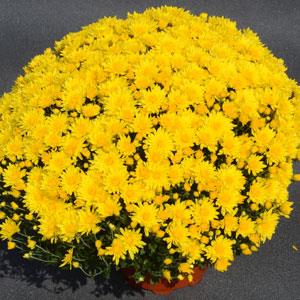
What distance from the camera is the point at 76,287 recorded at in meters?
3.75

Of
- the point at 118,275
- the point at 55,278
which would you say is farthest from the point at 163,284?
the point at 55,278

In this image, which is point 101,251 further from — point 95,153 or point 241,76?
point 241,76

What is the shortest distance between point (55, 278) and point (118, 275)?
1.74 ft

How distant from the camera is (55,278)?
12.5 feet

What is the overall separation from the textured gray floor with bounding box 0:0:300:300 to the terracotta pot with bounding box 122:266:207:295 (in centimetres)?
7

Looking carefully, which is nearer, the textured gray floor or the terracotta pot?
the terracotta pot

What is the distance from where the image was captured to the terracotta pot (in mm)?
3510

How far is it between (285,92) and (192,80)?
0.67 metres

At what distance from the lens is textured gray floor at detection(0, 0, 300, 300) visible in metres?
3.74

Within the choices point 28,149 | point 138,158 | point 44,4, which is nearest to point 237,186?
point 138,158

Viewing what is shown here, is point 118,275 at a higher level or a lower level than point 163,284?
higher

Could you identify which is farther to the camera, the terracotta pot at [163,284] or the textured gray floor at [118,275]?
the textured gray floor at [118,275]

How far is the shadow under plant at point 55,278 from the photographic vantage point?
3730 mm

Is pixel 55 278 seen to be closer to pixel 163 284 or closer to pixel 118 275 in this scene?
pixel 118 275
